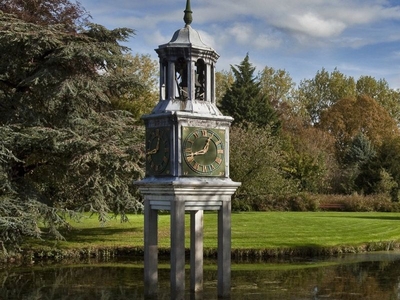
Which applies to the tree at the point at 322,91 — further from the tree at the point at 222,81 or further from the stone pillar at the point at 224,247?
the stone pillar at the point at 224,247

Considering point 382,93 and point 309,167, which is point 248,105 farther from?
point 382,93

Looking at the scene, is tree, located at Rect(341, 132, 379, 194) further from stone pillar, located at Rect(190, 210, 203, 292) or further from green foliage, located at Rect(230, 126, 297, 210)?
stone pillar, located at Rect(190, 210, 203, 292)

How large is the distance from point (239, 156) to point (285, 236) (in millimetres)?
11067

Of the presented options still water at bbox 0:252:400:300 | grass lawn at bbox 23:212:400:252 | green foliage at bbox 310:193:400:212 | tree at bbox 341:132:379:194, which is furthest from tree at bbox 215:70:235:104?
still water at bbox 0:252:400:300

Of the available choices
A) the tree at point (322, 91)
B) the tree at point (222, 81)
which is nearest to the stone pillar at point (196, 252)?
the tree at point (222, 81)

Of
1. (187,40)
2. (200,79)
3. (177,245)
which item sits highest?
(187,40)

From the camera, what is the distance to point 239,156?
33.2m

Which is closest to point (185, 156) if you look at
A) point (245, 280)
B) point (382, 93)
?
Answer: point (245, 280)

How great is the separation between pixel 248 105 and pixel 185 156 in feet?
121

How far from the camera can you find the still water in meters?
13.5

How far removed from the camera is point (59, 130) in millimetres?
19797

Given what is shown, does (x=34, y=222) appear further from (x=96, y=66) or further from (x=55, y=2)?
(x=55, y=2)

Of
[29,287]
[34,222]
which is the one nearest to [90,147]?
[34,222]

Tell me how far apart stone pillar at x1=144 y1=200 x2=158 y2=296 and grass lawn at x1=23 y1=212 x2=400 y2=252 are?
8035mm
